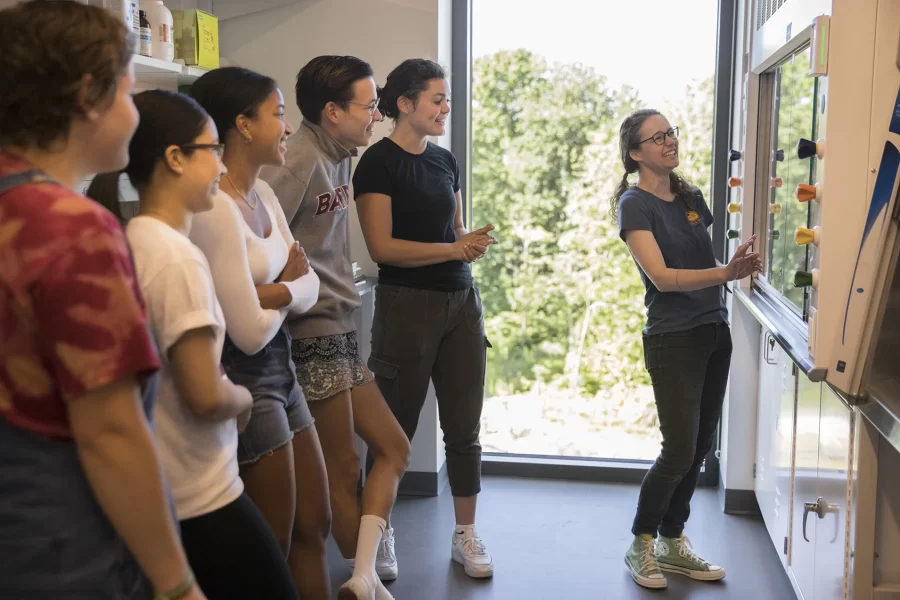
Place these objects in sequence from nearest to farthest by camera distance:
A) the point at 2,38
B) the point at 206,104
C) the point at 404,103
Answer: the point at 2,38 < the point at 206,104 < the point at 404,103

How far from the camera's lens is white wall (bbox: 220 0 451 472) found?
3.07 metres

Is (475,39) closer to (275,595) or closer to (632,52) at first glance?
(632,52)

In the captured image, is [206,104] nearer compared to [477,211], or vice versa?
[206,104]

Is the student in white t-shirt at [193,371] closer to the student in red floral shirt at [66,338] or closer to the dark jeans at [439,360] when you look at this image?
the student in red floral shirt at [66,338]

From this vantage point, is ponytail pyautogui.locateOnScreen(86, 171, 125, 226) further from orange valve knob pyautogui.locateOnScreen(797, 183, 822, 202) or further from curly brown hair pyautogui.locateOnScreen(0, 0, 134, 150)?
orange valve knob pyautogui.locateOnScreen(797, 183, 822, 202)

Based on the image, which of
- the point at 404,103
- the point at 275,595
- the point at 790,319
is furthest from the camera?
the point at 404,103

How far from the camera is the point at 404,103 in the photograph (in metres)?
2.46

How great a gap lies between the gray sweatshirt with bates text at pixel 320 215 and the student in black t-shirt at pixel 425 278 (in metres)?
0.29

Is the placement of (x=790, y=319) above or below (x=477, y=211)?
below

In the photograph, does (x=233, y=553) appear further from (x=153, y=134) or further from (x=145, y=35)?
(x=145, y=35)

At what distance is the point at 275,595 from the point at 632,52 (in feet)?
8.34

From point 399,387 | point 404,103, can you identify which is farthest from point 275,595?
point 404,103

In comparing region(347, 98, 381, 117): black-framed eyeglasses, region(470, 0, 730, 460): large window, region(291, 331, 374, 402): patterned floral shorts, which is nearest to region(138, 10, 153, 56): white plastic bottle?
region(347, 98, 381, 117): black-framed eyeglasses

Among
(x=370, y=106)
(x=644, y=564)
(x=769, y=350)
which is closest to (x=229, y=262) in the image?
(x=370, y=106)
